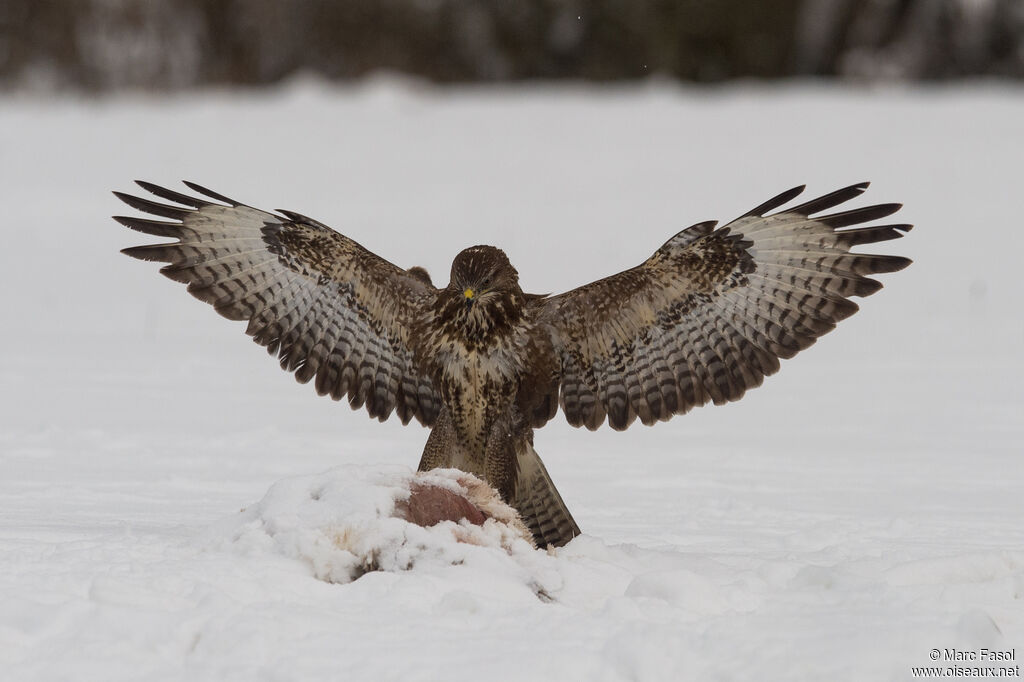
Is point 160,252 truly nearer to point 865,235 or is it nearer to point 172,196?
point 172,196

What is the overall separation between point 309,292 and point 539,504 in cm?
112

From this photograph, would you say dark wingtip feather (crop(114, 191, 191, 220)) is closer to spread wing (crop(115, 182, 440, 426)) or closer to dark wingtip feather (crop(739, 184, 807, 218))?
spread wing (crop(115, 182, 440, 426))

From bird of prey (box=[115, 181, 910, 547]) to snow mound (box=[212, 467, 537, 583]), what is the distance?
0.53m

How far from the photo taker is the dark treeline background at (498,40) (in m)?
19.1

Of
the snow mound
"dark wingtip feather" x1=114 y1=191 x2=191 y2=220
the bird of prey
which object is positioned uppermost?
"dark wingtip feather" x1=114 y1=191 x2=191 y2=220

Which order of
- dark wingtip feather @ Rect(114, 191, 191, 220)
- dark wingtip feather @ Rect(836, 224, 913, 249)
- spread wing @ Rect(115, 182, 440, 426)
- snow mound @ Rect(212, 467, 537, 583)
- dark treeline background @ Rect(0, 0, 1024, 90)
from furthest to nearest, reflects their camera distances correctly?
dark treeline background @ Rect(0, 0, 1024, 90) → spread wing @ Rect(115, 182, 440, 426) → dark wingtip feather @ Rect(114, 191, 191, 220) → dark wingtip feather @ Rect(836, 224, 913, 249) → snow mound @ Rect(212, 467, 537, 583)

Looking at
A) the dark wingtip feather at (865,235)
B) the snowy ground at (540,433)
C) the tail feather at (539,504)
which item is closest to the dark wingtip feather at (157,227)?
the snowy ground at (540,433)

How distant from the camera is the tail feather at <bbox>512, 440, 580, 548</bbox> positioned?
4.60 meters

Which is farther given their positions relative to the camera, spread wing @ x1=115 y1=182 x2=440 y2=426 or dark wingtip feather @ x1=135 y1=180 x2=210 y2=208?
spread wing @ x1=115 y1=182 x2=440 y2=426

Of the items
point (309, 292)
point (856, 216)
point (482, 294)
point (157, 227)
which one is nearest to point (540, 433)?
point (309, 292)

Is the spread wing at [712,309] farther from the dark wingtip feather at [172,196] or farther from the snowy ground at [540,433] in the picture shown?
the dark wingtip feather at [172,196]

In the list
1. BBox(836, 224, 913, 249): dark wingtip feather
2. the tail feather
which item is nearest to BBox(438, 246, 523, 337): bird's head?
the tail feather

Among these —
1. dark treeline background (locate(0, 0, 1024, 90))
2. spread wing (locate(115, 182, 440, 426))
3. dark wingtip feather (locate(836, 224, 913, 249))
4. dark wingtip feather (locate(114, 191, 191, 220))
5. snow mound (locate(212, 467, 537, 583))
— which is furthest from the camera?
dark treeline background (locate(0, 0, 1024, 90))

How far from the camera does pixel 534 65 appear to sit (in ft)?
68.6
